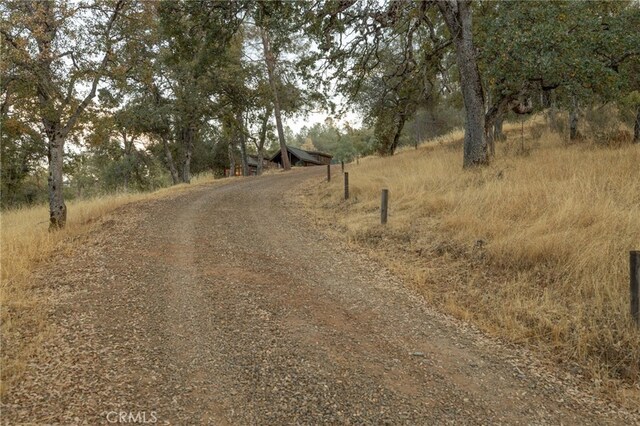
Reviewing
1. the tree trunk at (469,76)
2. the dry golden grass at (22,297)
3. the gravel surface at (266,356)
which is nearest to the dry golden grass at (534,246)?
the gravel surface at (266,356)

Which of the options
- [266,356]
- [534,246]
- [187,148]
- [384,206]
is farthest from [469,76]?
[187,148]

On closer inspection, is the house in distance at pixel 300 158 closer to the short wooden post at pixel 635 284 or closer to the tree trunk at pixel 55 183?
the tree trunk at pixel 55 183

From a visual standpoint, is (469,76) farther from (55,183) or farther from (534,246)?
(55,183)

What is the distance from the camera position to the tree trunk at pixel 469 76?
1138 cm

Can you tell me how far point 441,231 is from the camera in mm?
7234

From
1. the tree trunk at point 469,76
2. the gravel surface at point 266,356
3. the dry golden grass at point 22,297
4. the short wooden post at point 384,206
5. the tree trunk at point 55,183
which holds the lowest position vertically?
the gravel surface at point 266,356

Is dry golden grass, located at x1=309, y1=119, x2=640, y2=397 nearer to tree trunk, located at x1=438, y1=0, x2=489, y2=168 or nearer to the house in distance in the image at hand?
tree trunk, located at x1=438, y1=0, x2=489, y2=168

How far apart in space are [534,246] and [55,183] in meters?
10.7

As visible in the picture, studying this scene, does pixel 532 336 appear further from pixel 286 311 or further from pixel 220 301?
pixel 220 301

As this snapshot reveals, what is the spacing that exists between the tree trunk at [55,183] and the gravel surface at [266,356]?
3.77 m

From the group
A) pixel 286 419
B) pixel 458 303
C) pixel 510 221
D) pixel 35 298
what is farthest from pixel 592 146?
pixel 35 298

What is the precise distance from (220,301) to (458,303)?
9.99ft

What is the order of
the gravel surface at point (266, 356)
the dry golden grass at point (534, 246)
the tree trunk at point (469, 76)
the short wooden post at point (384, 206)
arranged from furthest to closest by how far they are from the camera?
1. the tree trunk at point (469, 76)
2. the short wooden post at point (384, 206)
3. the dry golden grass at point (534, 246)
4. the gravel surface at point (266, 356)

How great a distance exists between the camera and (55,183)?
390 inches
